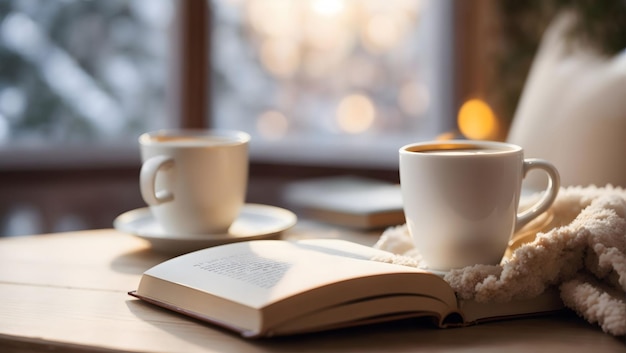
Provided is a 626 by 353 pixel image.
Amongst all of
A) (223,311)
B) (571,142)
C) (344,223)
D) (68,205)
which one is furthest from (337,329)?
(68,205)

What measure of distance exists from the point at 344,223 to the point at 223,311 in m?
0.57

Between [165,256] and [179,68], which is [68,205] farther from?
[165,256]

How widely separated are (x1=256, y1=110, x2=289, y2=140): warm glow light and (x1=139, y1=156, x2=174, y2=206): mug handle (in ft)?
4.43

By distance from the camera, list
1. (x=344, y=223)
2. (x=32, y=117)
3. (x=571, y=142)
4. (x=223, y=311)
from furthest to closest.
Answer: (x=32, y=117) < (x=571, y=142) < (x=344, y=223) < (x=223, y=311)

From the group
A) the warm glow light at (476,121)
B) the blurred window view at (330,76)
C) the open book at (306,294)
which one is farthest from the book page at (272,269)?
the blurred window view at (330,76)

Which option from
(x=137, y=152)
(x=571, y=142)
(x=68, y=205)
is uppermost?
(x=571, y=142)

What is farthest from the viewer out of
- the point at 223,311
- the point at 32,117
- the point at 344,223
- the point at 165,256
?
the point at 32,117

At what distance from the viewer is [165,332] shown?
2.39ft

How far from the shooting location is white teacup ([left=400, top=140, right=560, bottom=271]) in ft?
A: 2.59

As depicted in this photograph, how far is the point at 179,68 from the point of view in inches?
91.3

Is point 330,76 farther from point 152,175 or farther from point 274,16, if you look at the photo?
point 152,175

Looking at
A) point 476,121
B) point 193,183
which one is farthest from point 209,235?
point 476,121

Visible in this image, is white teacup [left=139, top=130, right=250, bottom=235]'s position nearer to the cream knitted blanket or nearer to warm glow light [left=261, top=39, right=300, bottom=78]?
the cream knitted blanket

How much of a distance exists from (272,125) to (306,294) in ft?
5.62
